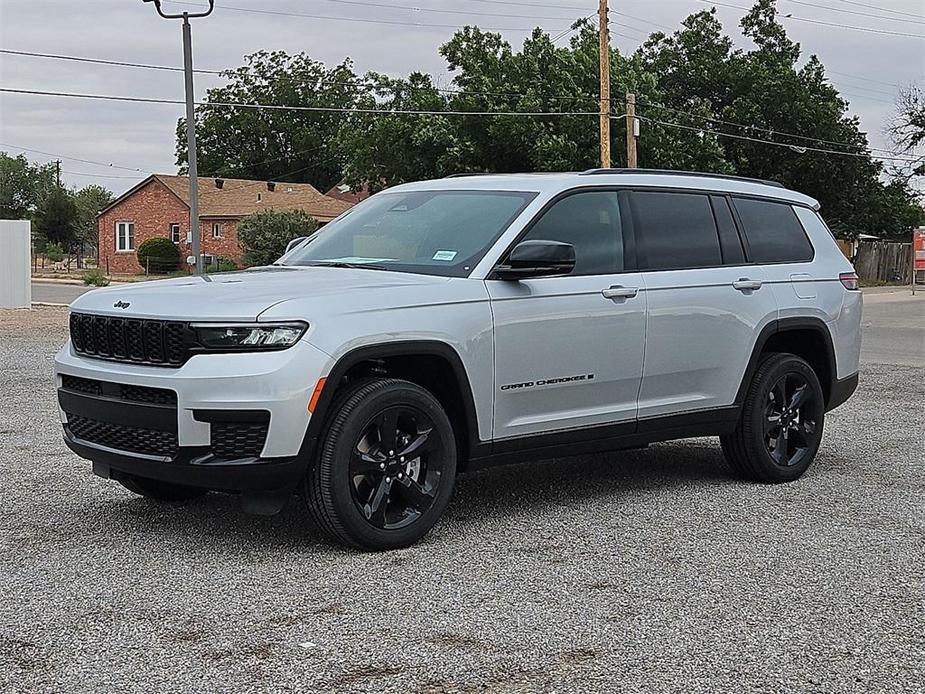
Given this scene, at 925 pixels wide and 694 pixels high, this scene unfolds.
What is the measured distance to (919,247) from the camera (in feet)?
133

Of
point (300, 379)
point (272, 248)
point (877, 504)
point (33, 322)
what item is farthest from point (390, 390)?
point (272, 248)

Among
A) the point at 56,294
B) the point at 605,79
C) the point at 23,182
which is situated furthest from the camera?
the point at 23,182

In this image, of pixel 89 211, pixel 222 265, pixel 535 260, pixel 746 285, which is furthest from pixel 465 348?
pixel 89 211

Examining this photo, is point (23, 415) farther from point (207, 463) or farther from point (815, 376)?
point (815, 376)

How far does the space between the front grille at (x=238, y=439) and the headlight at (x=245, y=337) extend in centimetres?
33

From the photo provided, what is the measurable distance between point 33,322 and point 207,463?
18807 millimetres

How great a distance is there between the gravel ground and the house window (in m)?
60.4

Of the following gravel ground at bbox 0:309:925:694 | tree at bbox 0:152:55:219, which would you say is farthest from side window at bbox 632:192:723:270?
tree at bbox 0:152:55:219

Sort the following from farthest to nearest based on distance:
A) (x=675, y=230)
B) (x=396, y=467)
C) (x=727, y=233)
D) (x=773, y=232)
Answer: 1. (x=773, y=232)
2. (x=727, y=233)
3. (x=675, y=230)
4. (x=396, y=467)

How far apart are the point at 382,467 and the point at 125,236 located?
209 ft

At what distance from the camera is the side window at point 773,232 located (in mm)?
7973

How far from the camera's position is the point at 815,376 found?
8.07 meters

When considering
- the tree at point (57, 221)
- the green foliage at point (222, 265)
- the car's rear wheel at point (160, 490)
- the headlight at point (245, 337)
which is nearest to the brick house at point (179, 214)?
the green foliage at point (222, 265)

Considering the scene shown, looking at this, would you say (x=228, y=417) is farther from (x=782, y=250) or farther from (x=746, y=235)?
(x=782, y=250)
